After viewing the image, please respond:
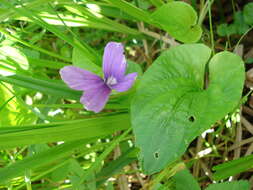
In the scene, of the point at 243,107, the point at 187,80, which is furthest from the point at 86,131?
the point at 243,107

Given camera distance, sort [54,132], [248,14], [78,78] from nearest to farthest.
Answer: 1. [78,78]
2. [54,132]
3. [248,14]

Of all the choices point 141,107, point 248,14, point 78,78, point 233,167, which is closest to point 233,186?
point 233,167

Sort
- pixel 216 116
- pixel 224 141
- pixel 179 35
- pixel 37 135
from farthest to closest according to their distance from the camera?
1. pixel 224 141
2. pixel 179 35
3. pixel 37 135
4. pixel 216 116

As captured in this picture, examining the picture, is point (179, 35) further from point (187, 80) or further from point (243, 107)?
point (243, 107)

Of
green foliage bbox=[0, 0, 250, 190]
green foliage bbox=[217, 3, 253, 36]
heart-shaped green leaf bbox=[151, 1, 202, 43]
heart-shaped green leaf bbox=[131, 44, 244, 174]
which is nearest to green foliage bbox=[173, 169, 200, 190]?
green foliage bbox=[0, 0, 250, 190]

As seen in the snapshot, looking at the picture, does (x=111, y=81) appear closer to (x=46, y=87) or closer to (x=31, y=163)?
(x=46, y=87)

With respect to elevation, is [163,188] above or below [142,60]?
below
